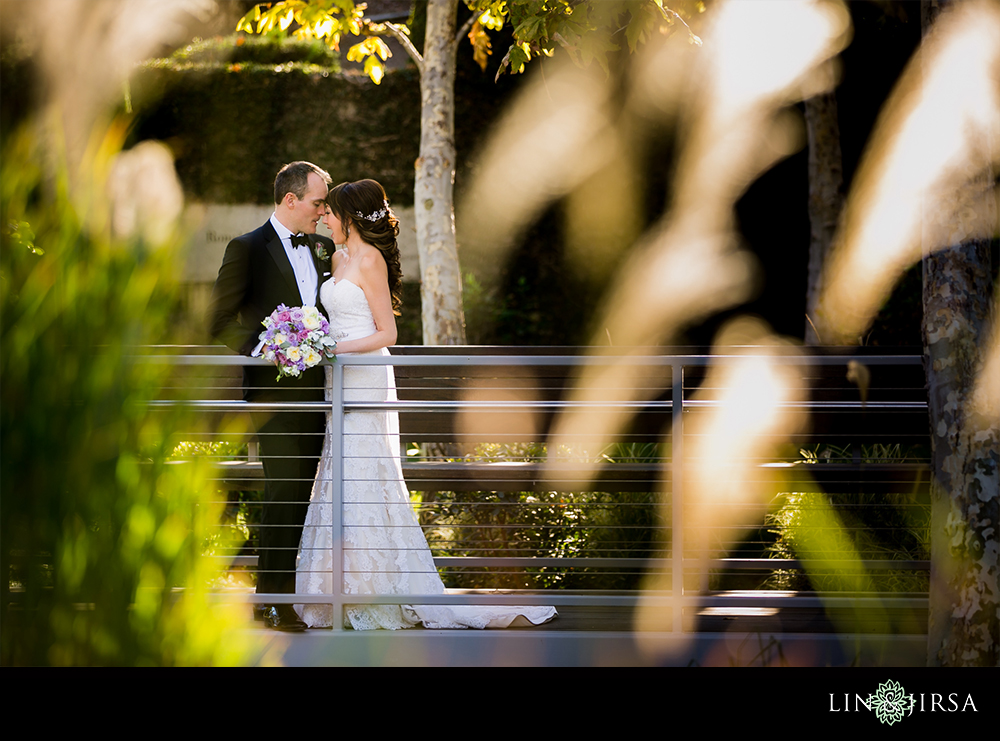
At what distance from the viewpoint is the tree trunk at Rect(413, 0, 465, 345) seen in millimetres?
6922

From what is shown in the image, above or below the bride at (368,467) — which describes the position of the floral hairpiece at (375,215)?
above

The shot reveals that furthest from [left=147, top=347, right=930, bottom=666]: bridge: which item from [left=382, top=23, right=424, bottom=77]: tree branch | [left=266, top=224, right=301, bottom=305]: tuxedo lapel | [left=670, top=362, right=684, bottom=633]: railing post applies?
[left=382, top=23, right=424, bottom=77]: tree branch

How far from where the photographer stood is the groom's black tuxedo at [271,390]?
151 inches

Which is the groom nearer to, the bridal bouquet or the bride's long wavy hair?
the bride's long wavy hair

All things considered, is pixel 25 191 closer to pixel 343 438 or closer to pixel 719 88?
pixel 343 438

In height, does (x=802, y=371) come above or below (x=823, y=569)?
above

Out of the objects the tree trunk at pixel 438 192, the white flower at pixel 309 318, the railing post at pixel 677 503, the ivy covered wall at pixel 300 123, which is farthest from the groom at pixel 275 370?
the ivy covered wall at pixel 300 123

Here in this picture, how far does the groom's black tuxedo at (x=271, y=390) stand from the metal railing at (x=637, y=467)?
0.12m

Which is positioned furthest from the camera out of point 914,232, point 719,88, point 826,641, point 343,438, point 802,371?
point 719,88

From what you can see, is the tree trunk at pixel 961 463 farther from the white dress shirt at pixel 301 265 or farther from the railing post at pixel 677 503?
the white dress shirt at pixel 301 265
